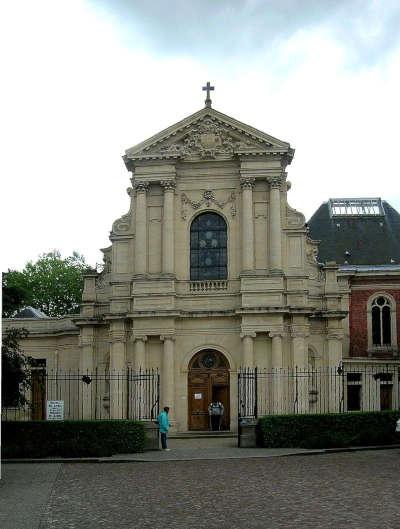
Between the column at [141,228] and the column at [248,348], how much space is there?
18.6ft

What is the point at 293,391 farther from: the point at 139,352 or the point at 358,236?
the point at 358,236

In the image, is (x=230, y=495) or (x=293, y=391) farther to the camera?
(x=293, y=391)

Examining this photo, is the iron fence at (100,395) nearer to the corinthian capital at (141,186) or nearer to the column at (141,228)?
the column at (141,228)

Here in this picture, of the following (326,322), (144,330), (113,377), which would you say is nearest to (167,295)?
(144,330)

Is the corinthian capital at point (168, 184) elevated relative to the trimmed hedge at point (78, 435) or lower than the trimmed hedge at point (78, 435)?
elevated

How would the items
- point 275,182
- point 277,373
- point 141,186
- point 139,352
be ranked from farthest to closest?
point 141,186
point 275,182
point 139,352
point 277,373

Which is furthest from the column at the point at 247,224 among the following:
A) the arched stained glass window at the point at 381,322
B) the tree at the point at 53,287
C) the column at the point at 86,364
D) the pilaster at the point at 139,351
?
the tree at the point at 53,287

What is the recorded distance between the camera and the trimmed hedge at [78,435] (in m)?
27.2

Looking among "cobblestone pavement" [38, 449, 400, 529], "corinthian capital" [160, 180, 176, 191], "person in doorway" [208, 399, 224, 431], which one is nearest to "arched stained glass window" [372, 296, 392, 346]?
"person in doorway" [208, 399, 224, 431]

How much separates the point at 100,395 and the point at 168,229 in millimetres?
8535

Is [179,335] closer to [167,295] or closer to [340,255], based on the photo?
[167,295]

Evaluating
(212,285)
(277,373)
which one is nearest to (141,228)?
(212,285)

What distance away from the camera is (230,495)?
53.7ft

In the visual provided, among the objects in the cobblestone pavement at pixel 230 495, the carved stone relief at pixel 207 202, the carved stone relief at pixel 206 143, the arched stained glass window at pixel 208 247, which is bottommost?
the cobblestone pavement at pixel 230 495
